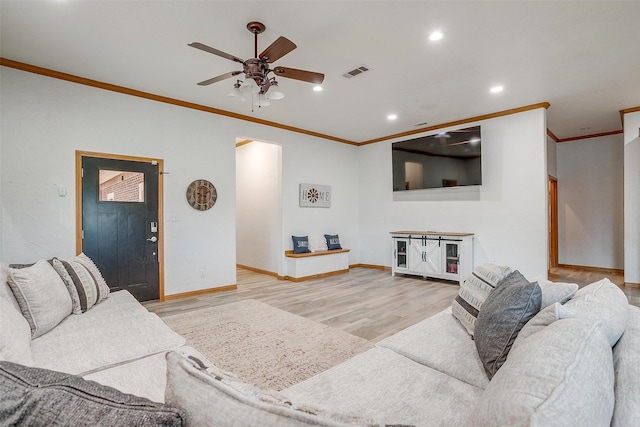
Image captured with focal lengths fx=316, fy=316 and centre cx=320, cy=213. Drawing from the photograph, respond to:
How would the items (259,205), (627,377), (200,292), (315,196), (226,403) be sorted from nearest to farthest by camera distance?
(226,403)
(627,377)
(200,292)
(315,196)
(259,205)

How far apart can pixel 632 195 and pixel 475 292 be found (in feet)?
16.9

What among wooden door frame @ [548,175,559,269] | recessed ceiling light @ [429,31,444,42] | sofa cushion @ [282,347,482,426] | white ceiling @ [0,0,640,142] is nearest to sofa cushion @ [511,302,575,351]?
sofa cushion @ [282,347,482,426]

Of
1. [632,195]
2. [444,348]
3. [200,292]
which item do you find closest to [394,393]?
[444,348]

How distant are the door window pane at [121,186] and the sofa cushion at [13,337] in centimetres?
276

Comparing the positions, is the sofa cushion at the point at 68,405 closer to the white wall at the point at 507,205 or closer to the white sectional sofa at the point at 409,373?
the white sectional sofa at the point at 409,373

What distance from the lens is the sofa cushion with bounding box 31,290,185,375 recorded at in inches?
63.2

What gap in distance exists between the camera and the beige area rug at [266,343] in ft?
8.14

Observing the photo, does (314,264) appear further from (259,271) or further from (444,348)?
(444,348)

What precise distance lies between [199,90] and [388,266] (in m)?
4.99

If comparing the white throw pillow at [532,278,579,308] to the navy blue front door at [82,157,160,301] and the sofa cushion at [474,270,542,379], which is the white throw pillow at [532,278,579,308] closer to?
the sofa cushion at [474,270,542,379]

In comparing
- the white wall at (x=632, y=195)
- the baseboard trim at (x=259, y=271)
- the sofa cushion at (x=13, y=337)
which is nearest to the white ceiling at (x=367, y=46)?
the white wall at (x=632, y=195)

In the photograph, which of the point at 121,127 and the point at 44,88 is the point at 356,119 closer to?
the point at 121,127

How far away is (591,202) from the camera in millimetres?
6723

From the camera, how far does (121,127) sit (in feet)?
13.8
